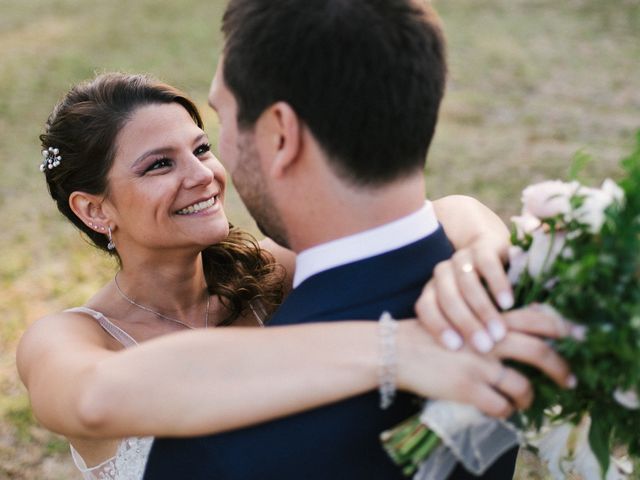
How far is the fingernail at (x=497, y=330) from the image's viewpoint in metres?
1.75

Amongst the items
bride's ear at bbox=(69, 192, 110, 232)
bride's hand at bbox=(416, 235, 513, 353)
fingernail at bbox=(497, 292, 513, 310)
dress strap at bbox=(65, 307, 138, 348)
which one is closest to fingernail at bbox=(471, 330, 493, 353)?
bride's hand at bbox=(416, 235, 513, 353)

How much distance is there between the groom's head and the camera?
1.81 metres

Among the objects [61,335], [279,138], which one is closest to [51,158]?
[61,335]

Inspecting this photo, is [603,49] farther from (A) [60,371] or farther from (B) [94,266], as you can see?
(A) [60,371]

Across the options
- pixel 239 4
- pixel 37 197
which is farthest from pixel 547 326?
pixel 37 197

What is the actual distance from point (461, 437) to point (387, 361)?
239 millimetres

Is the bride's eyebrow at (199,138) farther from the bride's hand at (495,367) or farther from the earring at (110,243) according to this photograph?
the bride's hand at (495,367)

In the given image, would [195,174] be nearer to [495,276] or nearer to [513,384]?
[495,276]

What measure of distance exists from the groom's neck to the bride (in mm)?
239

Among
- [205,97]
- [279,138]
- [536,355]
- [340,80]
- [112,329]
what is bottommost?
[205,97]

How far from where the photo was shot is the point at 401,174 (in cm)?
194

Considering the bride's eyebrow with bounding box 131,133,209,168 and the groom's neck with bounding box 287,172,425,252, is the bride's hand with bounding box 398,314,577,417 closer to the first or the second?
the groom's neck with bounding box 287,172,425,252

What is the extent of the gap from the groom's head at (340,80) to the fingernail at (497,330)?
1.39 feet

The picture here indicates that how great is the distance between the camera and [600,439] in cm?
193
